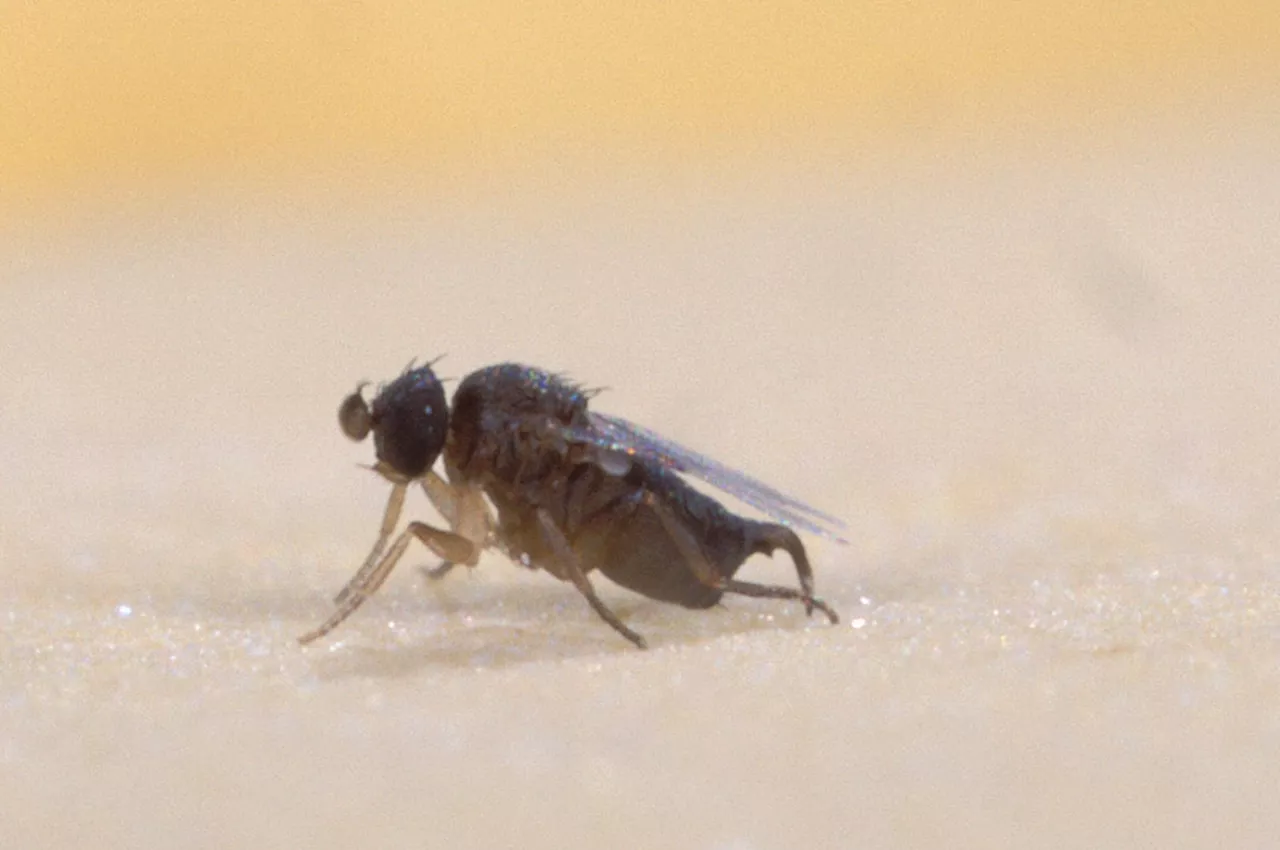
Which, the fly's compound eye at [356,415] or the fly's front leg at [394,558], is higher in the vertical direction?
the fly's compound eye at [356,415]

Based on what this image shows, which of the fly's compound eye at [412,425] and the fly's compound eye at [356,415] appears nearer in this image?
the fly's compound eye at [412,425]

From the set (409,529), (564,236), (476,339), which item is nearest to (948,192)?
(564,236)

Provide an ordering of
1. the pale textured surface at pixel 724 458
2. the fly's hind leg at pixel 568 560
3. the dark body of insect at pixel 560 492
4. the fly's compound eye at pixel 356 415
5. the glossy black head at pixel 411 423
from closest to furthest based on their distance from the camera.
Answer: the pale textured surface at pixel 724 458 → the fly's hind leg at pixel 568 560 → the dark body of insect at pixel 560 492 → the glossy black head at pixel 411 423 → the fly's compound eye at pixel 356 415

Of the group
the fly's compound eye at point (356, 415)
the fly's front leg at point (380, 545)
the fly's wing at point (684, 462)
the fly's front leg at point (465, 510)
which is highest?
the fly's wing at point (684, 462)

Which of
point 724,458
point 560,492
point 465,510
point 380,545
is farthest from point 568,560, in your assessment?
point 724,458

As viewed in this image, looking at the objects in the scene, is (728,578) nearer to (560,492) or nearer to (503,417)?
(560,492)

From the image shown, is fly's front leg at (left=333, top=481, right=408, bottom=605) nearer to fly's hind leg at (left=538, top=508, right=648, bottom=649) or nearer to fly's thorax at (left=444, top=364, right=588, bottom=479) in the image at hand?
fly's thorax at (left=444, top=364, right=588, bottom=479)

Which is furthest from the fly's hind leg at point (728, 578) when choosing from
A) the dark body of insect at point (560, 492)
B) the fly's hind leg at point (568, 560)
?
the fly's hind leg at point (568, 560)

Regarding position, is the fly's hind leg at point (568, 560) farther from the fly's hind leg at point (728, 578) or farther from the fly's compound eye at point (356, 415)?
the fly's compound eye at point (356, 415)
